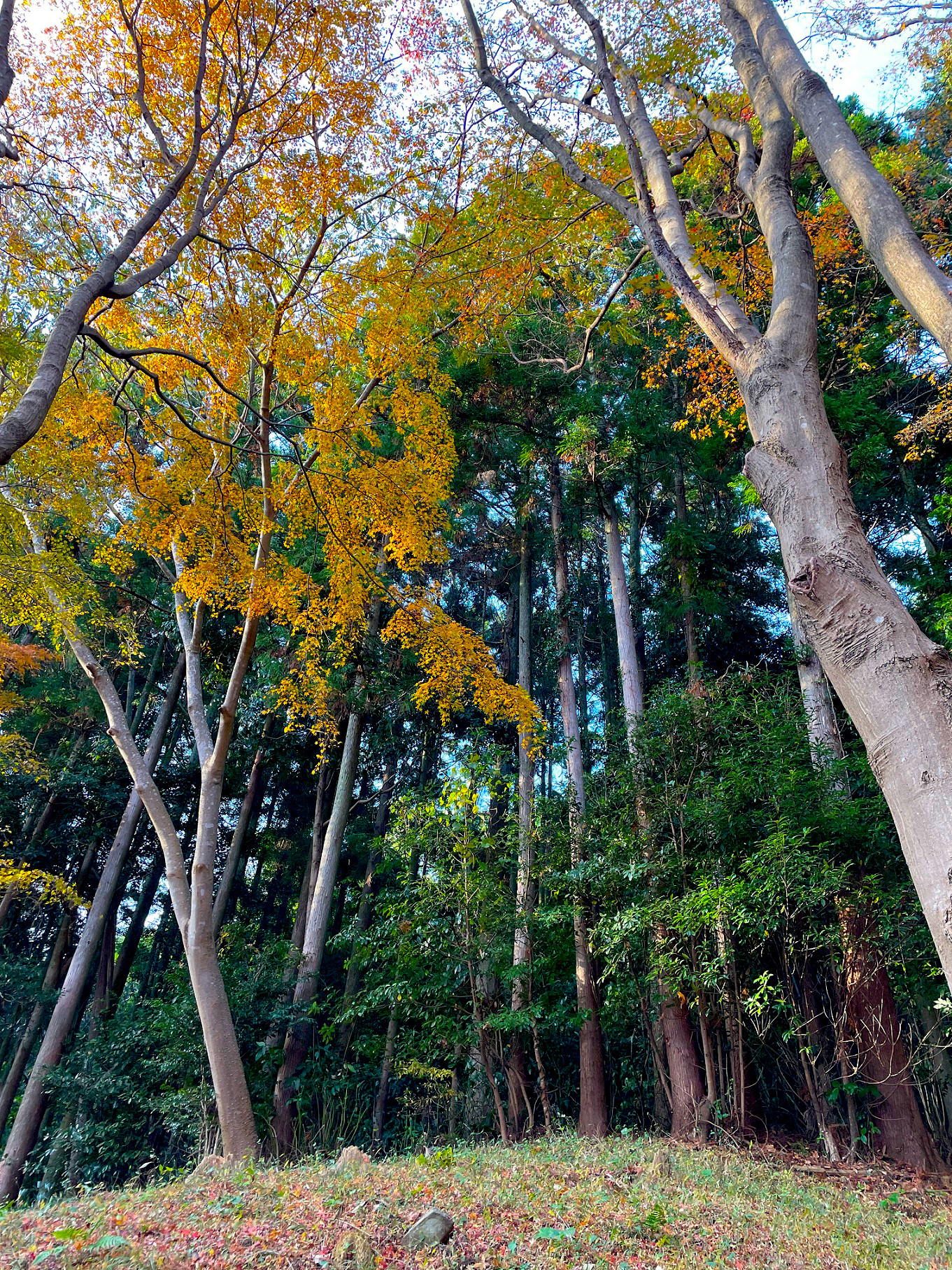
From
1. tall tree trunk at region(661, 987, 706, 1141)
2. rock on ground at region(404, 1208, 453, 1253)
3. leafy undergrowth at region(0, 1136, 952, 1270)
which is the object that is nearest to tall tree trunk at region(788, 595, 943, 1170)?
leafy undergrowth at region(0, 1136, 952, 1270)

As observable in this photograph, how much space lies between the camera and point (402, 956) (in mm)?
8141

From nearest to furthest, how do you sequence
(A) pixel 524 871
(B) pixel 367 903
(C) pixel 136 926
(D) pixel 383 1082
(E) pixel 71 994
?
1. (A) pixel 524 871
2. (D) pixel 383 1082
3. (E) pixel 71 994
4. (B) pixel 367 903
5. (C) pixel 136 926

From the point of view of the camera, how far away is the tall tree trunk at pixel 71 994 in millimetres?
9344

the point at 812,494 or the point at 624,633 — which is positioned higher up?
the point at 624,633

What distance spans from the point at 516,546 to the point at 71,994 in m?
9.78

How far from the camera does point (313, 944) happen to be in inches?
376

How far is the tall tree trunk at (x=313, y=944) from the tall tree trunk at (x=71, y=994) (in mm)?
2762

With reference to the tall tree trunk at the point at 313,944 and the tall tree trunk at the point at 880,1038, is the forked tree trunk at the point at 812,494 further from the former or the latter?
the tall tree trunk at the point at 313,944

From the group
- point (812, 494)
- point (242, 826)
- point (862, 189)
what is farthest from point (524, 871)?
point (862, 189)

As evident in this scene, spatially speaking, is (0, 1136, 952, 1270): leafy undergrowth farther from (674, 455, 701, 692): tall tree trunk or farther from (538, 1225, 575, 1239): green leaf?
(674, 455, 701, 692): tall tree trunk

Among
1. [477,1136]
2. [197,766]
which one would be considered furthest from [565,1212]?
[197,766]

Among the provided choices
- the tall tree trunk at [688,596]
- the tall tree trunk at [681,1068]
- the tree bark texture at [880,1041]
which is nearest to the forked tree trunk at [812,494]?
the tree bark texture at [880,1041]

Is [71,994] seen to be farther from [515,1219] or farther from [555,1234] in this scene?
[555,1234]

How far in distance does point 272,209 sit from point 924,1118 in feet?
30.4
